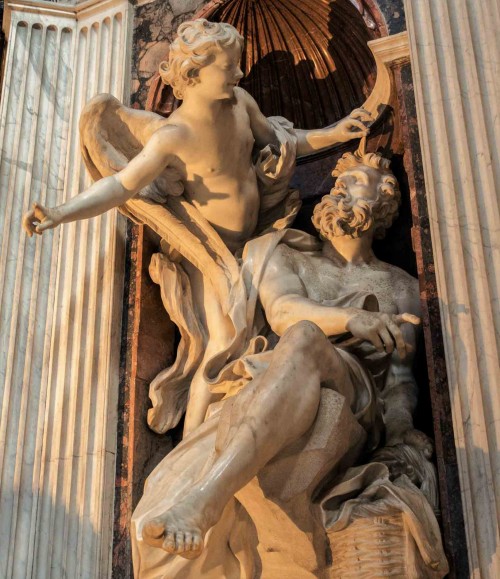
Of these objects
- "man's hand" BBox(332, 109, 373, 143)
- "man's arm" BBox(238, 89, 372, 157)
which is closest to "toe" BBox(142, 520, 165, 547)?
"man's arm" BBox(238, 89, 372, 157)

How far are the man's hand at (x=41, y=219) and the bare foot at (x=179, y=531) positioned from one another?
5.41ft

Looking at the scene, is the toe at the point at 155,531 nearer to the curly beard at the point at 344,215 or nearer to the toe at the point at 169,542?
the toe at the point at 169,542

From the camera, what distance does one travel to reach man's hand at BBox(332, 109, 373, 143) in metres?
5.37

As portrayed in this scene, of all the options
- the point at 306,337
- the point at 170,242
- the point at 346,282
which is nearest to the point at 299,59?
the point at 170,242

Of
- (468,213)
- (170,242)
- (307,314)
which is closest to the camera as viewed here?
(468,213)

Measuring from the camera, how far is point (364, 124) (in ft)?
17.7

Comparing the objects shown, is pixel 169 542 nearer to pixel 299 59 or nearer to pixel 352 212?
pixel 352 212

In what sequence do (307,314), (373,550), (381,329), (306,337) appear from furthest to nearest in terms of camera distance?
(307,314), (381,329), (306,337), (373,550)

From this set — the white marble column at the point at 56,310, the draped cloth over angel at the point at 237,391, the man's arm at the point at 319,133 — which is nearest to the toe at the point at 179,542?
the draped cloth over angel at the point at 237,391

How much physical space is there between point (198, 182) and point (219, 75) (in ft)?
1.71

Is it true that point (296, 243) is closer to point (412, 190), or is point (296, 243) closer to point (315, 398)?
point (412, 190)

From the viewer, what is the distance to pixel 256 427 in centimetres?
382

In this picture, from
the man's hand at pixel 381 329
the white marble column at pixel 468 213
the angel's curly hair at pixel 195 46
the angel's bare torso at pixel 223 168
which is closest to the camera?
the white marble column at pixel 468 213

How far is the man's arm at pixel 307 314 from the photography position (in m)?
4.30
